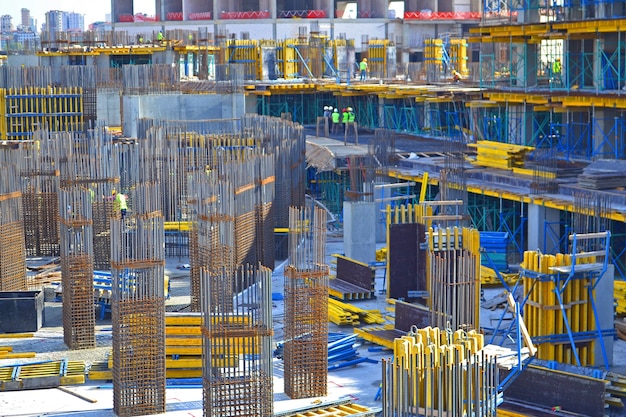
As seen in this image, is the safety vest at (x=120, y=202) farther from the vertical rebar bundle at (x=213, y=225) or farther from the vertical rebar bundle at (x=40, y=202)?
the vertical rebar bundle at (x=213, y=225)

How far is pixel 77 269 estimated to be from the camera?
75.7 ft

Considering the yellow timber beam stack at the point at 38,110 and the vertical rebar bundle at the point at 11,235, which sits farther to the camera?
the yellow timber beam stack at the point at 38,110

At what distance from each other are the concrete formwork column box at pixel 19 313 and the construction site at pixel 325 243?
0.04 m

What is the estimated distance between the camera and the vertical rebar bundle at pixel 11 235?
86.2 ft

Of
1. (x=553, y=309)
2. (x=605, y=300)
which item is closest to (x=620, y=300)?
(x=605, y=300)

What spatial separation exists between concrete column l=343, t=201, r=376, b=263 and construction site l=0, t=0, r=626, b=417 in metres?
0.05

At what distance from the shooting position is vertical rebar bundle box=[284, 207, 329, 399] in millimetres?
19688

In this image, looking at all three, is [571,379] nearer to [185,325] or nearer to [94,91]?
[185,325]

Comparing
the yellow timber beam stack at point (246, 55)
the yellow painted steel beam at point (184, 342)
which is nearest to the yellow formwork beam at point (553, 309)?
the yellow painted steel beam at point (184, 342)

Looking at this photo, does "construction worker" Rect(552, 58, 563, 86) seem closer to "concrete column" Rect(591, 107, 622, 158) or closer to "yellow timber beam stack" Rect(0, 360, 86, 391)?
"concrete column" Rect(591, 107, 622, 158)

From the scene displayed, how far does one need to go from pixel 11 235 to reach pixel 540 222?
41.2ft

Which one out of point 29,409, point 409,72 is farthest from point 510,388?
point 409,72

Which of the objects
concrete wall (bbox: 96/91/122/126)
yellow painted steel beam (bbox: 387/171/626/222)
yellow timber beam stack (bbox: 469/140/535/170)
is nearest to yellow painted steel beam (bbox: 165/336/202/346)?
yellow painted steel beam (bbox: 387/171/626/222)

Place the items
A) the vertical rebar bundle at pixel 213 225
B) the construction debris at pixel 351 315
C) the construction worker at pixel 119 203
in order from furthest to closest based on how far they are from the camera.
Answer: the construction worker at pixel 119 203, the vertical rebar bundle at pixel 213 225, the construction debris at pixel 351 315
